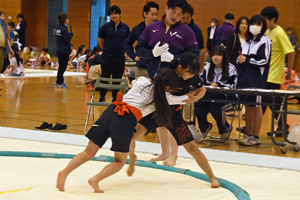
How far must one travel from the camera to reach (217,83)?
4629 mm

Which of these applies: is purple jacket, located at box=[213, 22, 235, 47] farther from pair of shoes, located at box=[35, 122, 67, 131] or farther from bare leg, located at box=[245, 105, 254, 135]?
pair of shoes, located at box=[35, 122, 67, 131]

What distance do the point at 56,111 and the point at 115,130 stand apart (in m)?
3.80

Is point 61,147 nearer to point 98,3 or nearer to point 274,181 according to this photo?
point 274,181

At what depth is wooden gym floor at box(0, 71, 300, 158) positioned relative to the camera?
448 cm

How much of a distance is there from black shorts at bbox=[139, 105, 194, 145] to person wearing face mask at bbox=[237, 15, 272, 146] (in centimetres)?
167

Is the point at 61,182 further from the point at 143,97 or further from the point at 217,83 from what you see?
the point at 217,83

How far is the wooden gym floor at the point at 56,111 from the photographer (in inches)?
177

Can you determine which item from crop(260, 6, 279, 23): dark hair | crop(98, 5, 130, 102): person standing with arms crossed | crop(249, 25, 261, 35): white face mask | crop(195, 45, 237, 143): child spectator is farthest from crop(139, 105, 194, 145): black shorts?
crop(98, 5, 130, 102): person standing with arms crossed

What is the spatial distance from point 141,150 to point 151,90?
1.38 meters

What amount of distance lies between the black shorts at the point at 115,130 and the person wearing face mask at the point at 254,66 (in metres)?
2.18

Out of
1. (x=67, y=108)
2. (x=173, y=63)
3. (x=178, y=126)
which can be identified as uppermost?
(x=173, y=63)

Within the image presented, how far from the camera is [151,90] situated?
269 centimetres

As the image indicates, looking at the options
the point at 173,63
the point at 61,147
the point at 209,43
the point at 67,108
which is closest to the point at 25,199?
the point at 173,63

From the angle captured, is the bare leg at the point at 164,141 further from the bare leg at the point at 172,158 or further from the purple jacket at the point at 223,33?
the purple jacket at the point at 223,33
